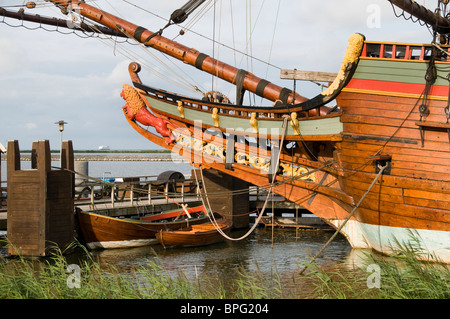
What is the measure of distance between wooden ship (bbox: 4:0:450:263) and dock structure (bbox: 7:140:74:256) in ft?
12.4

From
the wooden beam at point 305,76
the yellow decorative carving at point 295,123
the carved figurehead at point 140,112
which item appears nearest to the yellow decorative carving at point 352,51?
the wooden beam at point 305,76

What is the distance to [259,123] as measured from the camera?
14031mm

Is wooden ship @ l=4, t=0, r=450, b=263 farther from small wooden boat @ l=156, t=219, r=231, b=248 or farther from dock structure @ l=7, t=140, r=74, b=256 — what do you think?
dock structure @ l=7, t=140, r=74, b=256

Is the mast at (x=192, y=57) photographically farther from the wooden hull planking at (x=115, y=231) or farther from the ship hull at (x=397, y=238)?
the wooden hull planking at (x=115, y=231)

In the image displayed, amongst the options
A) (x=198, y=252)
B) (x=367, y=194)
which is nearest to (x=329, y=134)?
(x=367, y=194)

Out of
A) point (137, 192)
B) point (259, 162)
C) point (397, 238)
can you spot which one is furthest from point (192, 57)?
point (397, 238)

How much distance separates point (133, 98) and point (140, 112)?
46 centimetres

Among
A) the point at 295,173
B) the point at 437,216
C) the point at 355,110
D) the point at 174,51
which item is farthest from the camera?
the point at 174,51

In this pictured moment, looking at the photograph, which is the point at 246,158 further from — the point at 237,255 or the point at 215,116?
the point at 237,255

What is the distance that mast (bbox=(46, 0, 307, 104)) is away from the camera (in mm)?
14836

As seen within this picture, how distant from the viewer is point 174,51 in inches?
658
